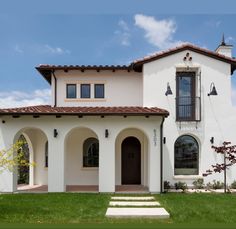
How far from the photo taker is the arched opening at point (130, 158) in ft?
56.2

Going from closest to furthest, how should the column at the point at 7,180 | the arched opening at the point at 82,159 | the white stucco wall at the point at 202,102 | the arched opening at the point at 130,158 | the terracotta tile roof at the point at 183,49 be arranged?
the column at the point at 7,180 < the white stucco wall at the point at 202,102 < the terracotta tile roof at the point at 183,49 < the arched opening at the point at 130,158 < the arched opening at the point at 82,159

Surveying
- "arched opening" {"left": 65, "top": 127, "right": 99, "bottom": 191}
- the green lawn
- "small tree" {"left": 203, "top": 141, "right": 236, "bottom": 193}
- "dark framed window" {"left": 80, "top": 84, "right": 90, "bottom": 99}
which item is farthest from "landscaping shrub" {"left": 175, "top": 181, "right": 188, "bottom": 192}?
"dark framed window" {"left": 80, "top": 84, "right": 90, "bottom": 99}

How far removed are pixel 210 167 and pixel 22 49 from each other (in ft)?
47.0

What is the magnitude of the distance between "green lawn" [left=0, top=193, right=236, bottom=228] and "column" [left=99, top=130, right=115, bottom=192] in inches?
33.2

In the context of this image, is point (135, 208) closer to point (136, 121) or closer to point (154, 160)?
point (154, 160)

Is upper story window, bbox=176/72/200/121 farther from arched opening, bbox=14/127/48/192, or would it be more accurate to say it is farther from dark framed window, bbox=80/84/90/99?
arched opening, bbox=14/127/48/192

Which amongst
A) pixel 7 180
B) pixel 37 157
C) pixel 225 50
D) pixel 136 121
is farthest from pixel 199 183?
pixel 7 180

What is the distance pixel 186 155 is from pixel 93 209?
7697mm

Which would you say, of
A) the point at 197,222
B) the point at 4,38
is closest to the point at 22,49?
the point at 4,38

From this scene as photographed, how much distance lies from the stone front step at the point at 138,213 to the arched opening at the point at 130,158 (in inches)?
260

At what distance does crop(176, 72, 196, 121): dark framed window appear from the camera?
16844 millimetres

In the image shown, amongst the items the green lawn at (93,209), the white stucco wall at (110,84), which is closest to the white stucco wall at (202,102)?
the white stucco wall at (110,84)

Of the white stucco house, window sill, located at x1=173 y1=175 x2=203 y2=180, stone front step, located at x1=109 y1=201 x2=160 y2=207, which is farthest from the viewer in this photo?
window sill, located at x1=173 y1=175 x2=203 y2=180

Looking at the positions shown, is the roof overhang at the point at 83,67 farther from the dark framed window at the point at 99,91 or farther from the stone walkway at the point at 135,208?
the stone walkway at the point at 135,208
